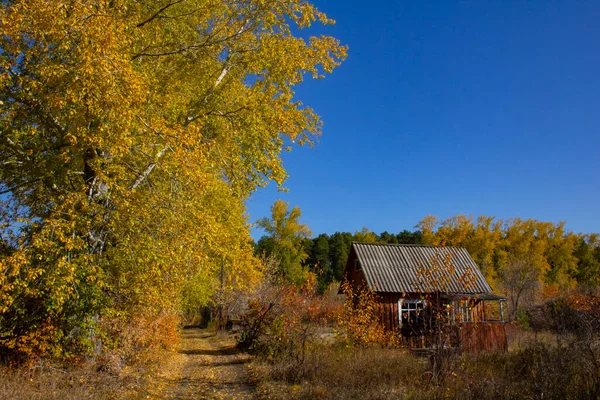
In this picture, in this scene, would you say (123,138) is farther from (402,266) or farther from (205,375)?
(402,266)

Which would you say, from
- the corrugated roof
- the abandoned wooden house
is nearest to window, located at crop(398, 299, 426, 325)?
the abandoned wooden house

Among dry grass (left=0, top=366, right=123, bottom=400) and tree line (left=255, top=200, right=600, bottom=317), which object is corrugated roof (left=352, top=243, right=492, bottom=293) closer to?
dry grass (left=0, top=366, right=123, bottom=400)

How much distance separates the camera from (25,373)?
895 centimetres

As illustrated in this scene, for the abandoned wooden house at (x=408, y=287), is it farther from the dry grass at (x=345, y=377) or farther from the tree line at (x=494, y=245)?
the tree line at (x=494, y=245)

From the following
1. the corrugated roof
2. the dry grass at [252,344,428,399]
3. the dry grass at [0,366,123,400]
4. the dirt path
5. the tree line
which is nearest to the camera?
the dry grass at [0,366,123,400]

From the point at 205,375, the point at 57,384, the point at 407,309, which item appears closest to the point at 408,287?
the point at 407,309

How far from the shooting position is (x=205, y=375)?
12422 millimetres

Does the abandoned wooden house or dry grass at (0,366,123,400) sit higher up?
the abandoned wooden house

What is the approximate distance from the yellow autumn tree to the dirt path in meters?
2.14

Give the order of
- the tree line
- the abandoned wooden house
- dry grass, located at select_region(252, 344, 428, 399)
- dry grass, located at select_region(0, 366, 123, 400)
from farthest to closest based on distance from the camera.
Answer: the tree line → the abandoned wooden house → dry grass, located at select_region(252, 344, 428, 399) → dry grass, located at select_region(0, 366, 123, 400)

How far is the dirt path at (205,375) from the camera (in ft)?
32.0

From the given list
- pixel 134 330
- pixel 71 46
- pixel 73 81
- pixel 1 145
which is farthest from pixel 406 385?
pixel 1 145

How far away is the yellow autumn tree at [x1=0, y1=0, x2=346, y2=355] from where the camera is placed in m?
7.95

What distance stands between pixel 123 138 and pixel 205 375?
25.6 ft
